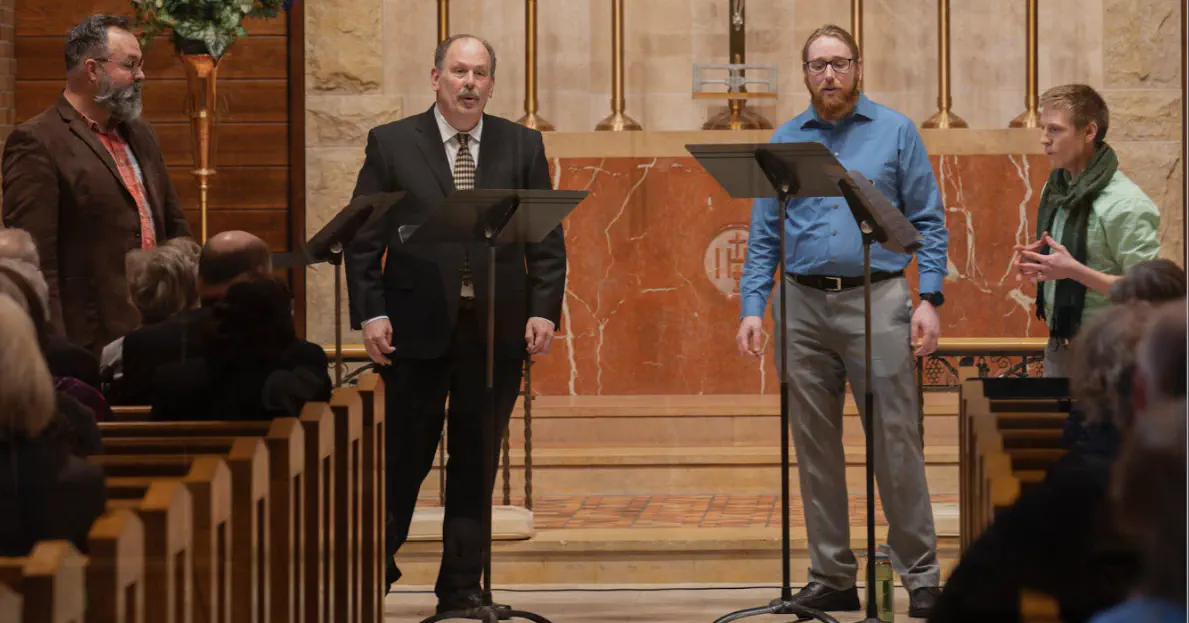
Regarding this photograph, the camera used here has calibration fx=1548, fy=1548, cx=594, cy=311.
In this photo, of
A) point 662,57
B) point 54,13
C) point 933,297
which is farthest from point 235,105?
point 933,297

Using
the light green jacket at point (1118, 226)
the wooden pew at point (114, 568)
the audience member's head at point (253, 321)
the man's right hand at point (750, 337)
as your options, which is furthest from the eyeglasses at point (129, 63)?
the wooden pew at point (114, 568)

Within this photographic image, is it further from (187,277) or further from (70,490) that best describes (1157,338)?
(187,277)

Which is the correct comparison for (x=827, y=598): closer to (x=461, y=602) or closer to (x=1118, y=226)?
(x=461, y=602)

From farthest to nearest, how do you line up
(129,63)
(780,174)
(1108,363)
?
(129,63) → (780,174) → (1108,363)

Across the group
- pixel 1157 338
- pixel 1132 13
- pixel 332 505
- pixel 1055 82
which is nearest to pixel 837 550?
pixel 332 505

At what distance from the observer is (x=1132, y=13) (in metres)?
6.63

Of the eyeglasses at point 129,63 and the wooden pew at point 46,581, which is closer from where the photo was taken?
the wooden pew at point 46,581

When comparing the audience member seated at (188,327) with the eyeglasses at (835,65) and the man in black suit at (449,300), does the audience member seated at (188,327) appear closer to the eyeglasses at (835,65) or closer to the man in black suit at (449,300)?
the man in black suit at (449,300)

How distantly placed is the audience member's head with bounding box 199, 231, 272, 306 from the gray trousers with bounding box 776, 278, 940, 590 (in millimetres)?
1420

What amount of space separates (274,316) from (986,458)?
1.57 metres

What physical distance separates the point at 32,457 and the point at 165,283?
157 centimetres

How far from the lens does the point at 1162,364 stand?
111 centimetres

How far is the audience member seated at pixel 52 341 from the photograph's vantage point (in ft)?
8.07

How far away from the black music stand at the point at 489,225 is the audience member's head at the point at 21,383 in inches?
70.8
